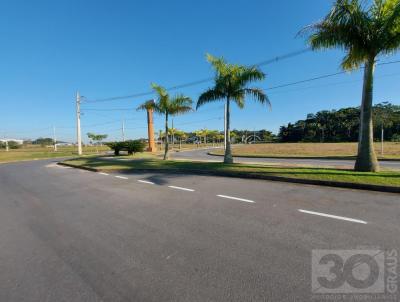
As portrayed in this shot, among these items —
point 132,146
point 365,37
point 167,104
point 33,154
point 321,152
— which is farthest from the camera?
point 33,154

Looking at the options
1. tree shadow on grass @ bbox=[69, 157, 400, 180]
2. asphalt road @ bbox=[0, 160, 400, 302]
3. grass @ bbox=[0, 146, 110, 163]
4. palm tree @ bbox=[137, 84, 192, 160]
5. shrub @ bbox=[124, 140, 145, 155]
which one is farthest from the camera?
grass @ bbox=[0, 146, 110, 163]

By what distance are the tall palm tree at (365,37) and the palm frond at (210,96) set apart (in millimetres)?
5894

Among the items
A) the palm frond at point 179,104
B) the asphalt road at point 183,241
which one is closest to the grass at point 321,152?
the palm frond at point 179,104

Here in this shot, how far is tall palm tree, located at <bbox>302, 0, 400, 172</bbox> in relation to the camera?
8.59m

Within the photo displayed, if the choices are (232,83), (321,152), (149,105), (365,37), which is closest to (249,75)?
(232,83)

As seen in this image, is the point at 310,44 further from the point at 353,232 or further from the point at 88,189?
the point at 88,189

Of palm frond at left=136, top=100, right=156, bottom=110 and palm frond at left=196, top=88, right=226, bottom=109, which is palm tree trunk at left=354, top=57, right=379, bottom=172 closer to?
palm frond at left=196, top=88, right=226, bottom=109

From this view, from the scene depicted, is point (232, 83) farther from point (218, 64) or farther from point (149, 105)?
point (149, 105)

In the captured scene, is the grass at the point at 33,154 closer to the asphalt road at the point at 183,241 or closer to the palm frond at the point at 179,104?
the palm frond at the point at 179,104

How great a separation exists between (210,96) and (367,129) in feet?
26.8

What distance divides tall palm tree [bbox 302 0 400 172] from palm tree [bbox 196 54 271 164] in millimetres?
4411

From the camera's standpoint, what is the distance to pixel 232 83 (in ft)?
44.4

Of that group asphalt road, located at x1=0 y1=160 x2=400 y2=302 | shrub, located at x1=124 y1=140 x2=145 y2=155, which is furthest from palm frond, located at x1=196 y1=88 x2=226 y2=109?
shrub, located at x1=124 y1=140 x2=145 y2=155

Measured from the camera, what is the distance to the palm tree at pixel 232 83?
13.4 m
